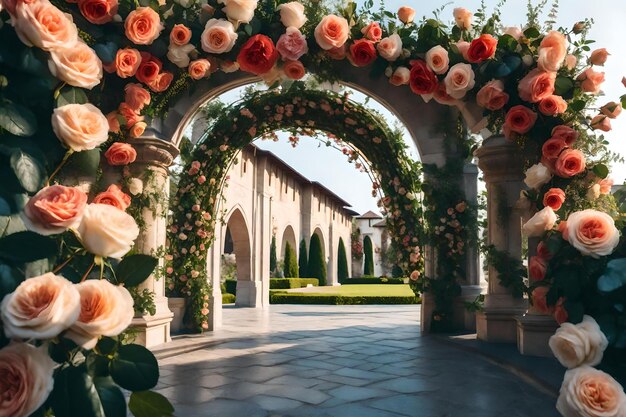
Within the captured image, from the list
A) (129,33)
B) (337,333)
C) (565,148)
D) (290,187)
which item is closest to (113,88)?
(129,33)

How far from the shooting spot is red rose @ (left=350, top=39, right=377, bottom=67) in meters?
4.74

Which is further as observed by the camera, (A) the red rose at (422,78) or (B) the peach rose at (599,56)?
(A) the red rose at (422,78)

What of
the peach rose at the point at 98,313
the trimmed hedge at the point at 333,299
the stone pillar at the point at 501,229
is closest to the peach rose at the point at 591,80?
the stone pillar at the point at 501,229

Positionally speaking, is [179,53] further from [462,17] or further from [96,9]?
[462,17]

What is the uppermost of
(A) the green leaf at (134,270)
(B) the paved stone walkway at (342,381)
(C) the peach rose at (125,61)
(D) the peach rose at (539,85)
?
(C) the peach rose at (125,61)

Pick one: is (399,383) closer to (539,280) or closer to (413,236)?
(539,280)

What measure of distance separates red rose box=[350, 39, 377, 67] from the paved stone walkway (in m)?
2.87

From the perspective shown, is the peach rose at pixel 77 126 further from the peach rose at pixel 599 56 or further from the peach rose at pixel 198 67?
the peach rose at pixel 599 56

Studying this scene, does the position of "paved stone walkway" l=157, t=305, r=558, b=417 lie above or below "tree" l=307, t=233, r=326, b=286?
below

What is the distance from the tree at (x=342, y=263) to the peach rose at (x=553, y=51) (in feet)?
116

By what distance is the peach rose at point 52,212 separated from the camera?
194cm

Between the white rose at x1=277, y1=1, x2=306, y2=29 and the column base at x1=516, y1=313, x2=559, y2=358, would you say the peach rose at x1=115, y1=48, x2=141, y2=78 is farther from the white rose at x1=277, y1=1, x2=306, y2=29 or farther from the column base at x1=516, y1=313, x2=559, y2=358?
the column base at x1=516, y1=313, x2=559, y2=358

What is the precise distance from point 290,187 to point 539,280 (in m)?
24.9

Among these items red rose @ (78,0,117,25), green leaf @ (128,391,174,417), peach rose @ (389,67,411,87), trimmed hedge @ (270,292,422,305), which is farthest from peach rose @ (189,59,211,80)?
trimmed hedge @ (270,292,422,305)
